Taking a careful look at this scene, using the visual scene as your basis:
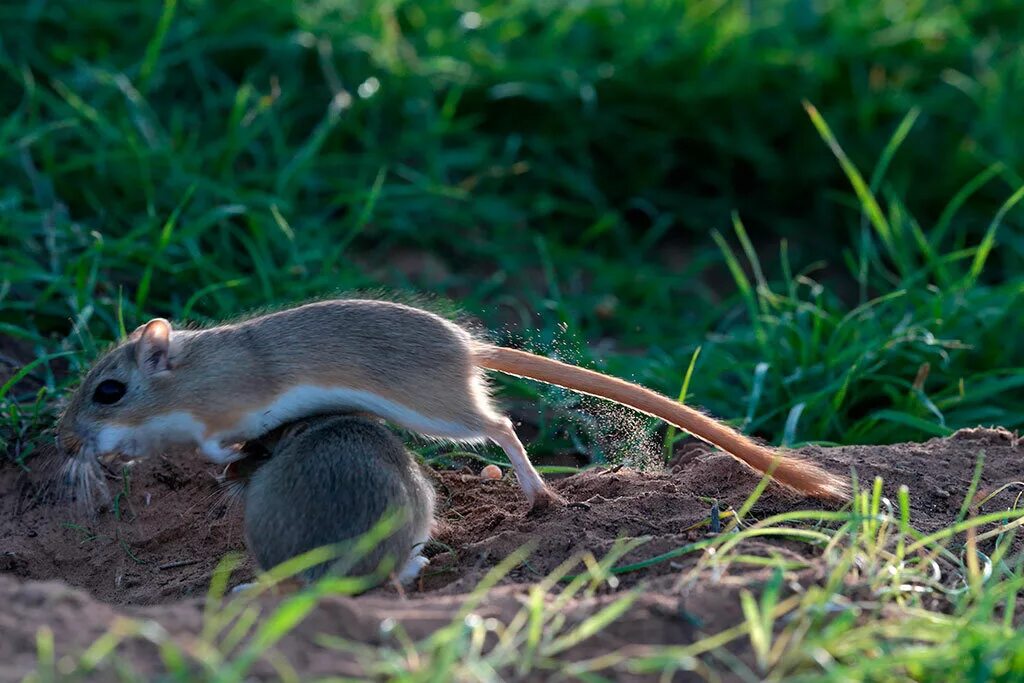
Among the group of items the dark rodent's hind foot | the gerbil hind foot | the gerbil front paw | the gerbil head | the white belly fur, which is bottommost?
the dark rodent's hind foot

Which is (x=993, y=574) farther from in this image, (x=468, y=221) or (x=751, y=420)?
(x=468, y=221)

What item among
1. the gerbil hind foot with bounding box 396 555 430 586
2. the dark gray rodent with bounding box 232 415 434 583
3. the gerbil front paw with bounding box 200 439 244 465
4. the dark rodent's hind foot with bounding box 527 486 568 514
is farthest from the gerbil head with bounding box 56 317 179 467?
the dark rodent's hind foot with bounding box 527 486 568 514

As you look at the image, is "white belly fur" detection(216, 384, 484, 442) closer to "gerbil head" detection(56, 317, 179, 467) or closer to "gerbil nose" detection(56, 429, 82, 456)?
"gerbil head" detection(56, 317, 179, 467)

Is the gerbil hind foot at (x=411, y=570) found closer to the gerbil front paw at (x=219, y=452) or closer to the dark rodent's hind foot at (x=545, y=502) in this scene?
the dark rodent's hind foot at (x=545, y=502)

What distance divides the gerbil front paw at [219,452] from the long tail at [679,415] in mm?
742

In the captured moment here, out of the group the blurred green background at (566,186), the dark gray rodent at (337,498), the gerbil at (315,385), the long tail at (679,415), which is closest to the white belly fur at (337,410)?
the gerbil at (315,385)

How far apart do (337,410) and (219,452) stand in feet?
1.16

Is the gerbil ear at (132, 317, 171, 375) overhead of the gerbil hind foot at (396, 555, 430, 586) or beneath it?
overhead

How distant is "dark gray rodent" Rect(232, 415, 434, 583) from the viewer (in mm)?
3297

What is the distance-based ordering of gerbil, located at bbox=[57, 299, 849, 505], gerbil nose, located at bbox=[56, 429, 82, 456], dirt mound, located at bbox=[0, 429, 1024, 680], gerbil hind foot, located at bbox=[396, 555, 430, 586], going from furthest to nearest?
gerbil nose, located at bbox=[56, 429, 82, 456], gerbil, located at bbox=[57, 299, 849, 505], gerbil hind foot, located at bbox=[396, 555, 430, 586], dirt mound, located at bbox=[0, 429, 1024, 680]

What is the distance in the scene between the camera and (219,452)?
12.4 feet

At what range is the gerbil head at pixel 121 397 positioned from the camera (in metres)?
3.79

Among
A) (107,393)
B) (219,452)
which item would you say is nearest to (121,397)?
(107,393)

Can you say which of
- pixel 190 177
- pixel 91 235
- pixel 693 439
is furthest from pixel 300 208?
pixel 693 439
